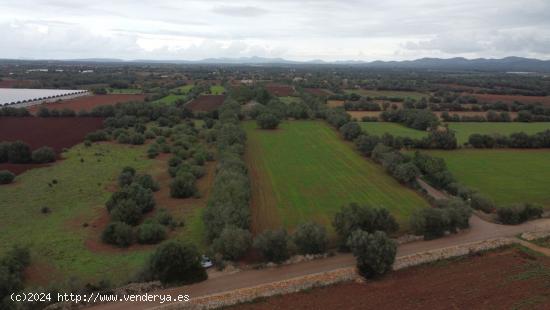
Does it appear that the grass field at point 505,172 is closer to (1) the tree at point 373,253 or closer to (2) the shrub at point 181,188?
(1) the tree at point 373,253

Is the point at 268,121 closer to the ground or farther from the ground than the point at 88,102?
closer to the ground

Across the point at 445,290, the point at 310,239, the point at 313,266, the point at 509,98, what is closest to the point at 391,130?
the point at 310,239

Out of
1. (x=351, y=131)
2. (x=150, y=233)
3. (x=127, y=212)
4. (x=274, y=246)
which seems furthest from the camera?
(x=351, y=131)

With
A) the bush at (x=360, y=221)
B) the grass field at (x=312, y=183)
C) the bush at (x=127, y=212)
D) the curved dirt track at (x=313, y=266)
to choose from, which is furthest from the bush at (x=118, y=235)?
the bush at (x=360, y=221)

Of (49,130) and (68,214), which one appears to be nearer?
(68,214)

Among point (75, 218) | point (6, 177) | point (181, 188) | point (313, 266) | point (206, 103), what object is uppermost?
point (206, 103)

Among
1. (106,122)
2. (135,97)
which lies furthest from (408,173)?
(135,97)

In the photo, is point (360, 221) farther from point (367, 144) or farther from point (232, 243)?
point (367, 144)

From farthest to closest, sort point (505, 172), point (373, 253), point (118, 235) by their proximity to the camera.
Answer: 1. point (505, 172)
2. point (118, 235)
3. point (373, 253)
